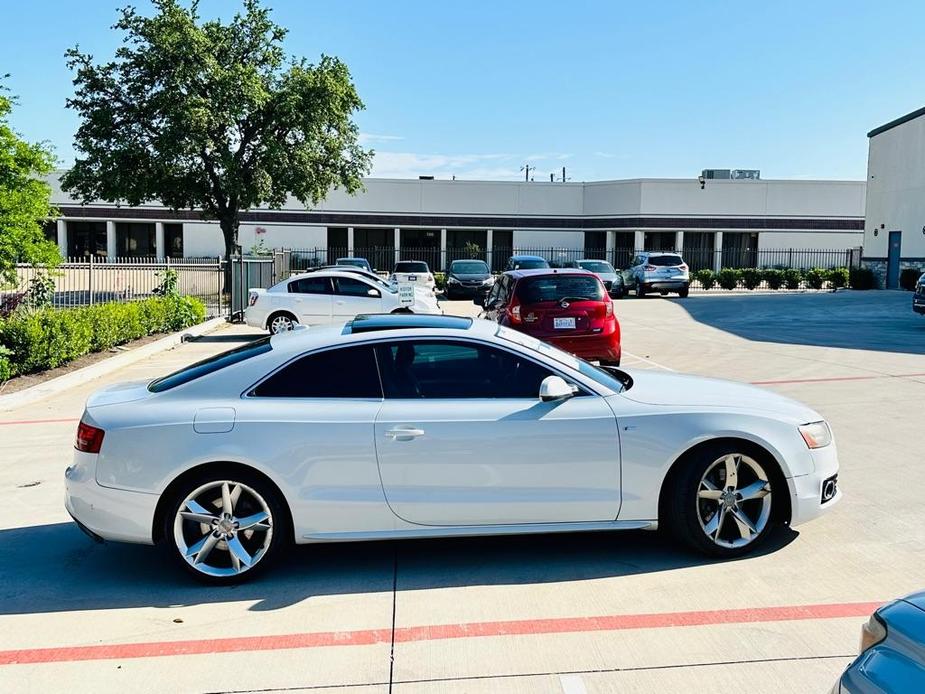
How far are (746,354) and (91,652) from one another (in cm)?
1387


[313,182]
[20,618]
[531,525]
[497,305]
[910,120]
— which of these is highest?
[910,120]

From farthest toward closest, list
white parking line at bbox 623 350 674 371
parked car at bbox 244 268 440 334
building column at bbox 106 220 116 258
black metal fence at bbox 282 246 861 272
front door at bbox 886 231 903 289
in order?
1. building column at bbox 106 220 116 258
2. black metal fence at bbox 282 246 861 272
3. front door at bbox 886 231 903 289
4. parked car at bbox 244 268 440 334
5. white parking line at bbox 623 350 674 371

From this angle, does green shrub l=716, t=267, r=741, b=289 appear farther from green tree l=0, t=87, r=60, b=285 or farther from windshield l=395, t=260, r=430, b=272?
green tree l=0, t=87, r=60, b=285

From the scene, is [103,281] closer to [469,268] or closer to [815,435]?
[469,268]

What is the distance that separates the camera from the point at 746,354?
16.1m

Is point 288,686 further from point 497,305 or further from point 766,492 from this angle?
point 497,305

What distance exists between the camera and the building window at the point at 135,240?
57.2 m

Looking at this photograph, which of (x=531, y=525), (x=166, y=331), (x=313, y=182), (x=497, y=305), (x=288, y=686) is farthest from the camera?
(x=313, y=182)

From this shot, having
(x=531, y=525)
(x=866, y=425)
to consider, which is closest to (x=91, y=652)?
(x=531, y=525)

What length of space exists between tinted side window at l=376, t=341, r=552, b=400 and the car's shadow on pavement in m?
1.07

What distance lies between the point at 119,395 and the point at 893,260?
3891 centimetres

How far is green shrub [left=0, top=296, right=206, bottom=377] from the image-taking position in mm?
12633

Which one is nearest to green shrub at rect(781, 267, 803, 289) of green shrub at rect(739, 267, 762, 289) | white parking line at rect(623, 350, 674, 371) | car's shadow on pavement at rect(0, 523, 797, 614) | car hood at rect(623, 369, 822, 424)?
green shrub at rect(739, 267, 762, 289)

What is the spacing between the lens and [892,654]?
7.85 ft
